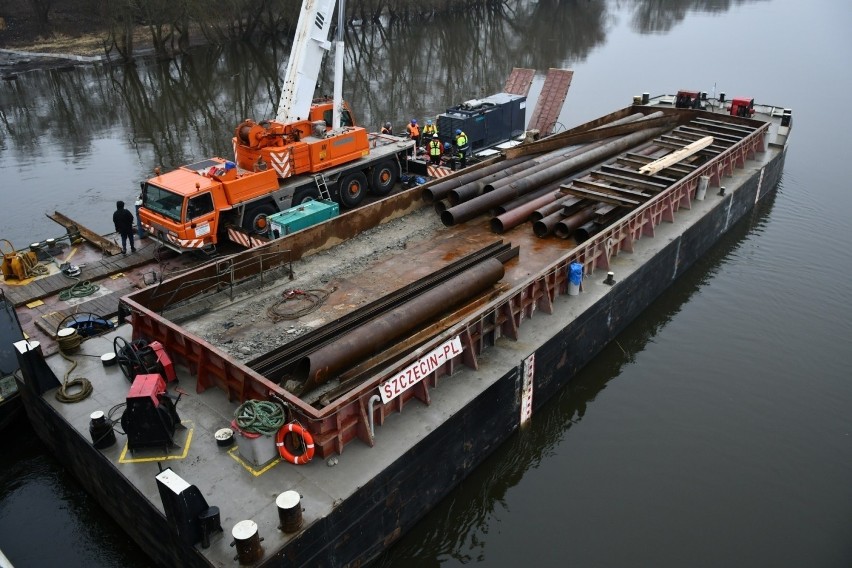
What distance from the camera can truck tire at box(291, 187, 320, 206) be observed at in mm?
16312

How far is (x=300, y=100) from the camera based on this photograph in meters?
16.4

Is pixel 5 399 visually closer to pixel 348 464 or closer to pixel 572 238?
pixel 348 464

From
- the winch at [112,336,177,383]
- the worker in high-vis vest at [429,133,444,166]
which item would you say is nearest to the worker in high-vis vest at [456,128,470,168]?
the worker in high-vis vest at [429,133,444,166]

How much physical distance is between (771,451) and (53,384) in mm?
11497

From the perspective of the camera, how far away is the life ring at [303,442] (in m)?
7.46

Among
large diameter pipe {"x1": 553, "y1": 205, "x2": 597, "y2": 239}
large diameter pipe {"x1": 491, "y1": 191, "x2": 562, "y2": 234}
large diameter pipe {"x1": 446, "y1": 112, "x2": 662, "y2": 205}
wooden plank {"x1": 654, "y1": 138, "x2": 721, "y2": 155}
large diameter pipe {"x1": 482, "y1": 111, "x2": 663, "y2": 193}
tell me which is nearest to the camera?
large diameter pipe {"x1": 553, "y1": 205, "x2": 597, "y2": 239}

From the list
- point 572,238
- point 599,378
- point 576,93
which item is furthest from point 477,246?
point 576,93

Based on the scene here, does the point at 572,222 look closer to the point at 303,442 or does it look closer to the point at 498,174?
the point at 498,174

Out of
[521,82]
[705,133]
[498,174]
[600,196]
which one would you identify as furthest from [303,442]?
[521,82]

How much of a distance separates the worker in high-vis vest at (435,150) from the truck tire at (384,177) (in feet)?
4.52

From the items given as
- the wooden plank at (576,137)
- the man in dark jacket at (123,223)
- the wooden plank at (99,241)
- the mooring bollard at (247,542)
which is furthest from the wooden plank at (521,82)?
the mooring bollard at (247,542)

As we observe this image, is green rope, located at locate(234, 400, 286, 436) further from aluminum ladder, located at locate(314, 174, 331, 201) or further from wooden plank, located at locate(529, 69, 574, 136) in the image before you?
wooden plank, located at locate(529, 69, 574, 136)

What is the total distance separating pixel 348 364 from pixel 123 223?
8683 millimetres

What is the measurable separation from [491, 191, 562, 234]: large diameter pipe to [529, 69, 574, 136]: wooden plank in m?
9.74
